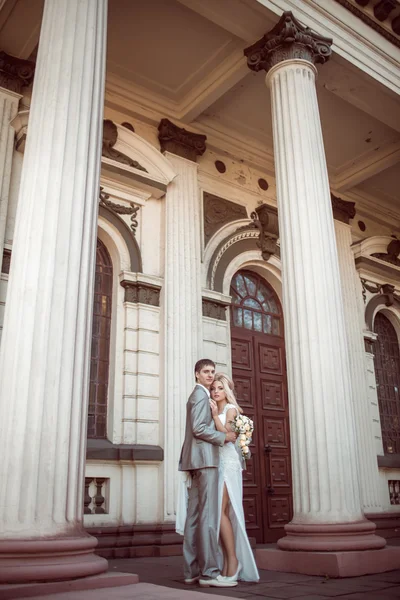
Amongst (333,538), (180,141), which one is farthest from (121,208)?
(333,538)

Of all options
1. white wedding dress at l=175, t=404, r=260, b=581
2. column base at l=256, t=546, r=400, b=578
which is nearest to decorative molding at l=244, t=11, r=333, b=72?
white wedding dress at l=175, t=404, r=260, b=581

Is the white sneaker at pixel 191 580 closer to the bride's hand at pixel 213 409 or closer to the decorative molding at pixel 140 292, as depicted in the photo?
the bride's hand at pixel 213 409

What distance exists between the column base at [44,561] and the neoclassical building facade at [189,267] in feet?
0.05

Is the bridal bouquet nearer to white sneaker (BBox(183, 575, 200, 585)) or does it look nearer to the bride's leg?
the bride's leg

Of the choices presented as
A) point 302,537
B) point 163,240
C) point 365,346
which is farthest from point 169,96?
point 302,537

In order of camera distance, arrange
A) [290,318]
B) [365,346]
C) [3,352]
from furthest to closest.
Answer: [365,346]
[290,318]
[3,352]

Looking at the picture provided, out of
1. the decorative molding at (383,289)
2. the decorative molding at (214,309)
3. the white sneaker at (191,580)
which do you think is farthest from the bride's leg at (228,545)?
the decorative molding at (383,289)

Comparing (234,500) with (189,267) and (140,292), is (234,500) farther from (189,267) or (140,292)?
(189,267)

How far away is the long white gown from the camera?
5082mm

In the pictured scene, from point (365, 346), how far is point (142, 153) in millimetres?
6064

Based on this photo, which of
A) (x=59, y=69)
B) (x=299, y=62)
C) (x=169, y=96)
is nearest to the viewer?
(x=59, y=69)

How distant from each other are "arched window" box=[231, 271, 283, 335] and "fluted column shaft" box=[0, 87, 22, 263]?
4355 millimetres

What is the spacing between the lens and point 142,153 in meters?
9.59

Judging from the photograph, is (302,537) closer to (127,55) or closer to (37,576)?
(37,576)
